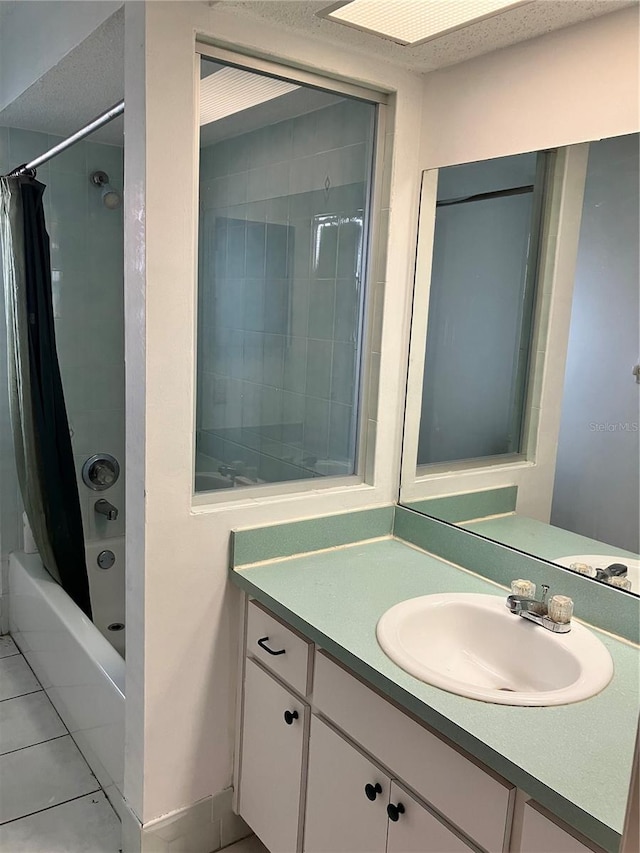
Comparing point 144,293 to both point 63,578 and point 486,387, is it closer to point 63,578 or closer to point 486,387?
point 486,387

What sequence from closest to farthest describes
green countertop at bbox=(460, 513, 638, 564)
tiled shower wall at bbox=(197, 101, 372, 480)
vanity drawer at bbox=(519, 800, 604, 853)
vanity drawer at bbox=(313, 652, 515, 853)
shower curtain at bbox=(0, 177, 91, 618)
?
vanity drawer at bbox=(519, 800, 604, 853), vanity drawer at bbox=(313, 652, 515, 853), green countertop at bbox=(460, 513, 638, 564), tiled shower wall at bbox=(197, 101, 372, 480), shower curtain at bbox=(0, 177, 91, 618)

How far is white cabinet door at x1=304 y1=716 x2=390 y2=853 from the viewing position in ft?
4.81

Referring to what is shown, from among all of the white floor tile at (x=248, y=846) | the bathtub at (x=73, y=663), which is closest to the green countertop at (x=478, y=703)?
the bathtub at (x=73, y=663)

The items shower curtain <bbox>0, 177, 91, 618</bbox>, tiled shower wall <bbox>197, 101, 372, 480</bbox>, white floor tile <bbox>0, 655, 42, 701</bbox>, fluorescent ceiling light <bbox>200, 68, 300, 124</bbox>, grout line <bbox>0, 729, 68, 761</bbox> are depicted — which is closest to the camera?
fluorescent ceiling light <bbox>200, 68, 300, 124</bbox>

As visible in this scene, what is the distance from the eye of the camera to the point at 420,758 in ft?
4.43

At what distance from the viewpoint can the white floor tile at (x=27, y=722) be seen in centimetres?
241

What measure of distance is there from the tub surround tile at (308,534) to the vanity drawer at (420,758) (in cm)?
38

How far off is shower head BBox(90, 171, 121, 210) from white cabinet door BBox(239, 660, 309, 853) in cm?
208

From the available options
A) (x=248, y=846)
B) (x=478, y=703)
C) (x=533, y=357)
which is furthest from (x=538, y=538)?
(x=248, y=846)

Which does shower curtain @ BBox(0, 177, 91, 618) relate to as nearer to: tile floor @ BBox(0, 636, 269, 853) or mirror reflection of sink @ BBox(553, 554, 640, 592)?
tile floor @ BBox(0, 636, 269, 853)

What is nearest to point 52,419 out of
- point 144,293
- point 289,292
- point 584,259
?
point 289,292

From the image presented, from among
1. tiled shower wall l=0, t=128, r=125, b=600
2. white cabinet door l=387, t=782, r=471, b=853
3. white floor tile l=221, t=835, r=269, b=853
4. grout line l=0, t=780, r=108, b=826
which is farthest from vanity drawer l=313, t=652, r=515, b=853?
tiled shower wall l=0, t=128, r=125, b=600

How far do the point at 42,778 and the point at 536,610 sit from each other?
167cm

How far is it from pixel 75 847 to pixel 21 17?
2603mm
